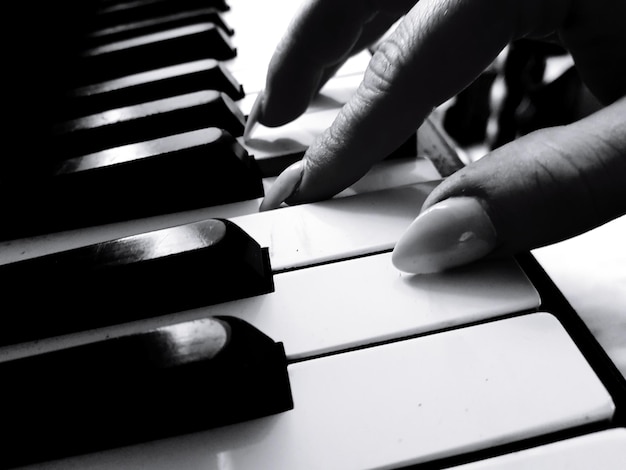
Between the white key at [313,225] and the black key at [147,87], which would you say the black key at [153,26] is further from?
the white key at [313,225]

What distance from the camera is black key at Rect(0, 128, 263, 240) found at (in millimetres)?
590

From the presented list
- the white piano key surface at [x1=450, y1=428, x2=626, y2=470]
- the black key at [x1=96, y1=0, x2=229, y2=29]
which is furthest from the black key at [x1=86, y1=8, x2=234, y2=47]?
the white piano key surface at [x1=450, y1=428, x2=626, y2=470]

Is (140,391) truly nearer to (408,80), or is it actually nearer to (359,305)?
(359,305)

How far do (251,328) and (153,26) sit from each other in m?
0.71

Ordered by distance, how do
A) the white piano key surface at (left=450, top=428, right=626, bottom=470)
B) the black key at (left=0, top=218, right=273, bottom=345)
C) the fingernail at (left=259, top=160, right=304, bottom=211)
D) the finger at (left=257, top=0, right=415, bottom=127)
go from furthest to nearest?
1. the finger at (left=257, top=0, right=415, bottom=127)
2. the fingernail at (left=259, top=160, right=304, bottom=211)
3. the black key at (left=0, top=218, right=273, bottom=345)
4. the white piano key surface at (left=450, top=428, right=626, bottom=470)

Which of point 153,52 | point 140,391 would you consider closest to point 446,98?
point 140,391

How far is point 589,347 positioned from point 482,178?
153 mm

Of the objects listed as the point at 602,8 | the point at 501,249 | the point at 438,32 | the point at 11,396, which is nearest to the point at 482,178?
the point at 501,249

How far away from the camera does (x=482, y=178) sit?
1.48 feet

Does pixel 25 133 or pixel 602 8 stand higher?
pixel 602 8

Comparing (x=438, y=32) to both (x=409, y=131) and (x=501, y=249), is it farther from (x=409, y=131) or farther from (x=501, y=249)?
(x=501, y=249)

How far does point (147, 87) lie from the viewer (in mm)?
752

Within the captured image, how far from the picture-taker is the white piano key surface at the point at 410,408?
37 centimetres

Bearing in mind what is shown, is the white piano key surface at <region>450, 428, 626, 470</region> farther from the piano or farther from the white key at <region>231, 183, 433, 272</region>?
the white key at <region>231, 183, 433, 272</region>
